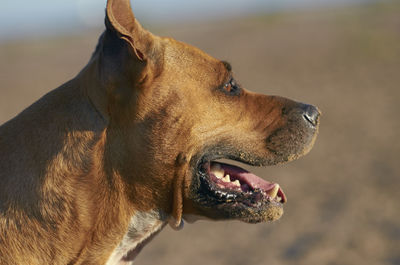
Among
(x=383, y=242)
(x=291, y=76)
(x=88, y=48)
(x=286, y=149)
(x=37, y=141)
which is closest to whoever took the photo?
(x=37, y=141)

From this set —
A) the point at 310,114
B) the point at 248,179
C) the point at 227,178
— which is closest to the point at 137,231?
the point at 227,178

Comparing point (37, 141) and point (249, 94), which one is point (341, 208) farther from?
point (37, 141)

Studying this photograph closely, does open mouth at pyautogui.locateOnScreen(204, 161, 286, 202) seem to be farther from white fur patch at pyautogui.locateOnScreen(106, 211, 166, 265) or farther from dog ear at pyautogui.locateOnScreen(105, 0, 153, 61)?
dog ear at pyautogui.locateOnScreen(105, 0, 153, 61)

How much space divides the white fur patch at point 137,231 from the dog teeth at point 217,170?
17.8 inches

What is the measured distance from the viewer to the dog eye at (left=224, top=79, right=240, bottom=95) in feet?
12.5

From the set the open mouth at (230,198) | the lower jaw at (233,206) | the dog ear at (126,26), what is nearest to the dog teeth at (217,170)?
the open mouth at (230,198)

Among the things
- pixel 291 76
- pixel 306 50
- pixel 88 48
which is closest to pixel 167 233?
pixel 291 76

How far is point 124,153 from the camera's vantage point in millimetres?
3400

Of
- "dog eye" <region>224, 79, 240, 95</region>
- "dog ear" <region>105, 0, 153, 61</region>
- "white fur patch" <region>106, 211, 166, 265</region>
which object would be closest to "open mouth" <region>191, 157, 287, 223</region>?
"white fur patch" <region>106, 211, 166, 265</region>

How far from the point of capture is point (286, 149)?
3.89 metres

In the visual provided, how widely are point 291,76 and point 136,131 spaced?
47.6 feet

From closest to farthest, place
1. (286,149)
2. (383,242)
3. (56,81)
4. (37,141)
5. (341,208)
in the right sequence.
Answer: (37,141), (286,149), (383,242), (341,208), (56,81)

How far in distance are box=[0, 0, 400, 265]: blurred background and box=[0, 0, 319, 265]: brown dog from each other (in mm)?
2882

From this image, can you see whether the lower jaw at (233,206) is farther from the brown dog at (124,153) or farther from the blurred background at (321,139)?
the blurred background at (321,139)
